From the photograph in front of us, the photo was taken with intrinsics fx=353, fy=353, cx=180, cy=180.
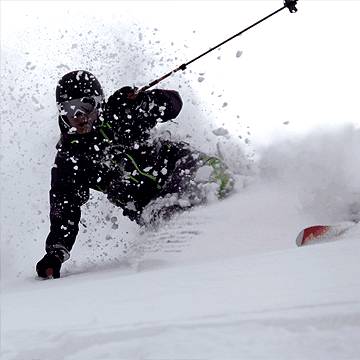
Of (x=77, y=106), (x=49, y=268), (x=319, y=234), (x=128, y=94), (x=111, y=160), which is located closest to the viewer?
(x=319, y=234)

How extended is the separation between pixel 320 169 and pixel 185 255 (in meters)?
1.39

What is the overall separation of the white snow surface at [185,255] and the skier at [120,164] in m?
0.18

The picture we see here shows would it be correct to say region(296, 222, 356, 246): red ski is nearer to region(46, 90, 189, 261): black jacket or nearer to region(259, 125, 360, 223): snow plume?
region(259, 125, 360, 223): snow plume

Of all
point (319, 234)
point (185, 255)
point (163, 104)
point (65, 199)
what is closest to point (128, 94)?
point (163, 104)

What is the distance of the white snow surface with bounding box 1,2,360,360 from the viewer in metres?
0.80

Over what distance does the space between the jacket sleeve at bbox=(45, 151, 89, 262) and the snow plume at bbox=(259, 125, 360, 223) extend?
1.74 m

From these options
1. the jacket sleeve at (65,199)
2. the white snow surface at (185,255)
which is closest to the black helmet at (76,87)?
the jacket sleeve at (65,199)

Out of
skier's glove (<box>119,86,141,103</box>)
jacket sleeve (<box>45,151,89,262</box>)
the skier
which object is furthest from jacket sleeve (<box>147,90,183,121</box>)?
jacket sleeve (<box>45,151,89,262</box>)

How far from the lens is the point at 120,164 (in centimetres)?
278

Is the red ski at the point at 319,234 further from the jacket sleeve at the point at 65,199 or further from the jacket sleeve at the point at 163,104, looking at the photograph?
the jacket sleeve at the point at 65,199

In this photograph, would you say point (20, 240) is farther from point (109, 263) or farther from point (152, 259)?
point (152, 259)

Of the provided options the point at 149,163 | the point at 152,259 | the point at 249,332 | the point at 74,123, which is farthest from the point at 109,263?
the point at 249,332

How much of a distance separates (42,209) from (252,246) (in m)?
3.54

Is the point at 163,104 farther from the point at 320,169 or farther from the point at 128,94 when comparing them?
the point at 320,169
